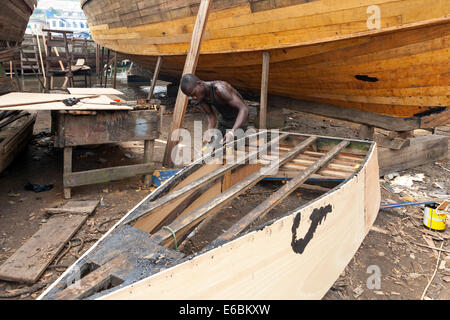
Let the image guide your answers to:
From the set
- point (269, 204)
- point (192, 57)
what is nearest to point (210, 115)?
point (192, 57)

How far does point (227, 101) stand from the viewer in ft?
12.4

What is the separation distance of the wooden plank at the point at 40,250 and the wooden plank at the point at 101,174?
21.4 inches

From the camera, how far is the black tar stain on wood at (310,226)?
1.95 m

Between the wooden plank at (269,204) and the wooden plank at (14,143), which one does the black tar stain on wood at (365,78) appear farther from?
the wooden plank at (14,143)

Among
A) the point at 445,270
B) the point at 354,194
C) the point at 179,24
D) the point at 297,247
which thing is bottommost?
the point at 445,270

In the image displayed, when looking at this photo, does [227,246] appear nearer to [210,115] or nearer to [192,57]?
[210,115]

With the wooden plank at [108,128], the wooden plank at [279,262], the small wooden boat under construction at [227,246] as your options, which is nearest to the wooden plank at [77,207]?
the wooden plank at [108,128]

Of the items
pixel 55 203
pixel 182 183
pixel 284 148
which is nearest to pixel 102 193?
pixel 55 203

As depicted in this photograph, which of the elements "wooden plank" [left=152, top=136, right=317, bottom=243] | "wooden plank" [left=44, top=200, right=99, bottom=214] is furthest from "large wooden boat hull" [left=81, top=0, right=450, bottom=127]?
"wooden plank" [left=44, top=200, right=99, bottom=214]

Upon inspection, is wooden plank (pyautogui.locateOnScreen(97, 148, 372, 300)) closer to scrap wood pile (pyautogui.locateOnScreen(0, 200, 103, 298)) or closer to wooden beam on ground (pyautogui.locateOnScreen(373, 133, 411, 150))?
scrap wood pile (pyautogui.locateOnScreen(0, 200, 103, 298))

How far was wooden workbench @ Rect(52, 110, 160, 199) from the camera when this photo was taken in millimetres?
3627

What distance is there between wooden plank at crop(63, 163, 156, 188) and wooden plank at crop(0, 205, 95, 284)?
0.54 m

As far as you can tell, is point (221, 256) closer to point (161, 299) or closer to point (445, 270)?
point (161, 299)
